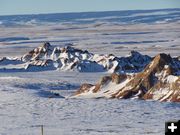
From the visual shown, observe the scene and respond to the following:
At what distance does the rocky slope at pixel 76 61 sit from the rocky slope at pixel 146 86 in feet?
68.9

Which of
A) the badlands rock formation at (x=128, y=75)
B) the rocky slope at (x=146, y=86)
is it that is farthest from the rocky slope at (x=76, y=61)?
the rocky slope at (x=146, y=86)

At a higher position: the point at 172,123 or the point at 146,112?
the point at 172,123

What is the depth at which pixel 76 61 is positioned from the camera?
243ft

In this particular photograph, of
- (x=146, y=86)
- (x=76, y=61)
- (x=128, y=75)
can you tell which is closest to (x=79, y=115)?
(x=146, y=86)

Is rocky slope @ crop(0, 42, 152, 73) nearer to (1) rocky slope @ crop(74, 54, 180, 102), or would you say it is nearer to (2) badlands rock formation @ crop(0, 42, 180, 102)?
(2) badlands rock formation @ crop(0, 42, 180, 102)

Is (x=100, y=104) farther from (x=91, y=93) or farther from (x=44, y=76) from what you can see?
(x=44, y=76)

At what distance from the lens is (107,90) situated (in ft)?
153

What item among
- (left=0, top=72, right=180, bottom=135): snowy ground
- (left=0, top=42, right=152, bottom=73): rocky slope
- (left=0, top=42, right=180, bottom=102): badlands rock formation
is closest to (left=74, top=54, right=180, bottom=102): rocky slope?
(left=0, top=42, right=180, bottom=102): badlands rock formation

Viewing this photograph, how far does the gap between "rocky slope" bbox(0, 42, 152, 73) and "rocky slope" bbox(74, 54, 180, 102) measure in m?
21.0

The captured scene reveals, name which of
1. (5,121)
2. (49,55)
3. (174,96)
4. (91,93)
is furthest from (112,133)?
(49,55)

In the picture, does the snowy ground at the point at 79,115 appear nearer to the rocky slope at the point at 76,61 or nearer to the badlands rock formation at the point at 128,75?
the badlands rock formation at the point at 128,75

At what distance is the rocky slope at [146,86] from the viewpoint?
42.0 meters

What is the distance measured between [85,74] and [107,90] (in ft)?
72.4

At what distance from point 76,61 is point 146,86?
2979 cm
